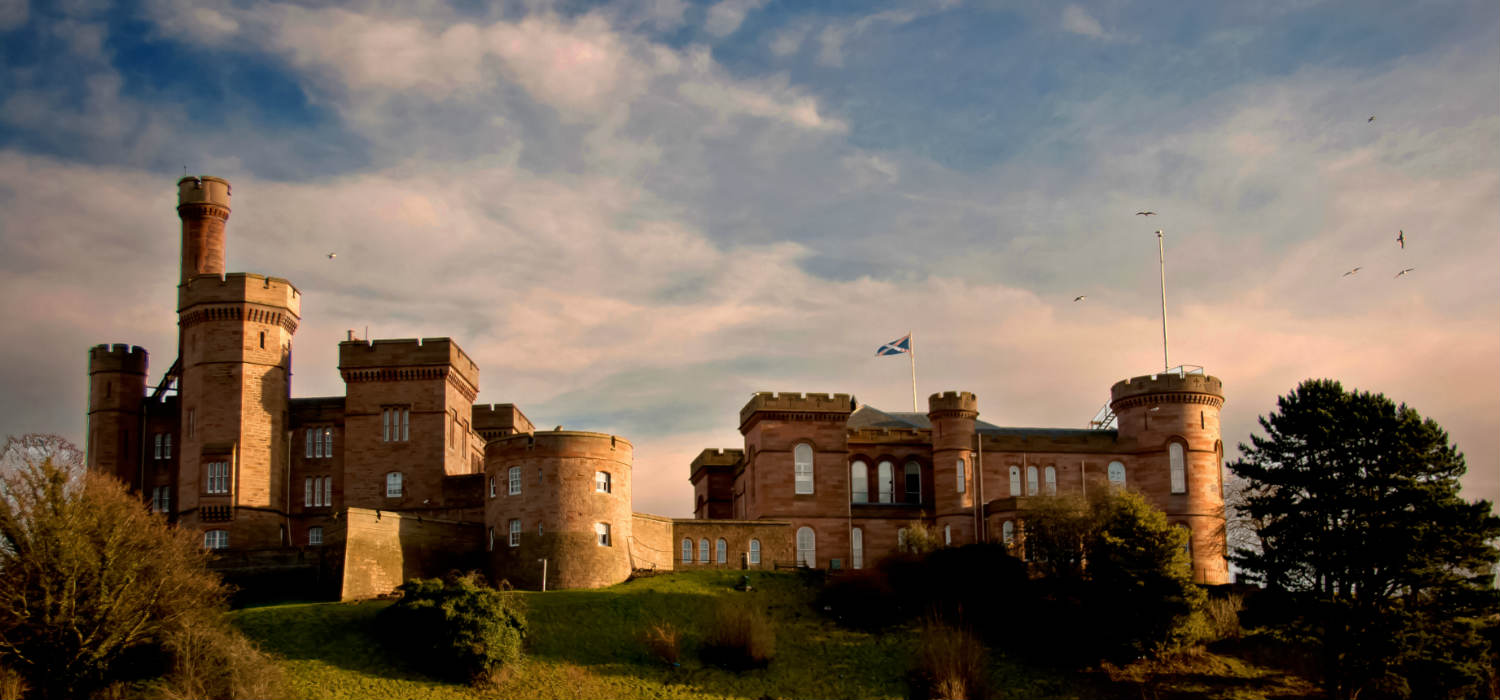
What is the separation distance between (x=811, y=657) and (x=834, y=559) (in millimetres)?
14776

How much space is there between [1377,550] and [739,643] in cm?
2161

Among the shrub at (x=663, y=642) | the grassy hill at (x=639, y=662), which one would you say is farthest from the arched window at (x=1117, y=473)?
the shrub at (x=663, y=642)

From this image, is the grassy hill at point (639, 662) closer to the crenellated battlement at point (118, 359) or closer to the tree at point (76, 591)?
the tree at point (76, 591)

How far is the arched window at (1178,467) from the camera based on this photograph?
221ft

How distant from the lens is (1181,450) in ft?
223

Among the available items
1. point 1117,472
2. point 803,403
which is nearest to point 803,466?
point 803,403

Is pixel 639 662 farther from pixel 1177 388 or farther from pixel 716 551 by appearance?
pixel 1177 388

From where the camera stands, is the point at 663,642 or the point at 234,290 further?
the point at 234,290

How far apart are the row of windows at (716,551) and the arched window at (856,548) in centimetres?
604

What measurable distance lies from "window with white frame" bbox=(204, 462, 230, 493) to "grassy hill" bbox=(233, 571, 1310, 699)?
457 inches

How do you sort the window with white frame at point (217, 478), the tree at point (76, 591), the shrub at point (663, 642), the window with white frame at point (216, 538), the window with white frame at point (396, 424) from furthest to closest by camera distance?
the window with white frame at point (396, 424), the window with white frame at point (217, 478), the window with white frame at point (216, 538), the shrub at point (663, 642), the tree at point (76, 591)

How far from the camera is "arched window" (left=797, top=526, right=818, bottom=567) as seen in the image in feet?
216

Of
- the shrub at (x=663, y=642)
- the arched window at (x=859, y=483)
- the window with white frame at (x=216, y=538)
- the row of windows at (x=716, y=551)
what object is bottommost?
the shrub at (x=663, y=642)

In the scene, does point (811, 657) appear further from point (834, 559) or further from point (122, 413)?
point (122, 413)
